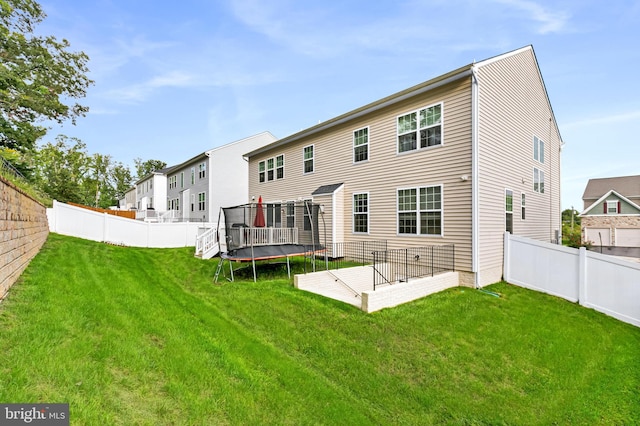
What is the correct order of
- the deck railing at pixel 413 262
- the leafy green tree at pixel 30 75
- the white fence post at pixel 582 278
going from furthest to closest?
the leafy green tree at pixel 30 75, the deck railing at pixel 413 262, the white fence post at pixel 582 278

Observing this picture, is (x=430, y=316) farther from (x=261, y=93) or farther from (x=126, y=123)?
(x=126, y=123)

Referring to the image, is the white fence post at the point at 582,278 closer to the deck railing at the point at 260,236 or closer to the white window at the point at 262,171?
the deck railing at the point at 260,236

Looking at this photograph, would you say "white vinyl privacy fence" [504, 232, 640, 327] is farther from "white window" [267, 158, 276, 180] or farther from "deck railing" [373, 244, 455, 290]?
"white window" [267, 158, 276, 180]

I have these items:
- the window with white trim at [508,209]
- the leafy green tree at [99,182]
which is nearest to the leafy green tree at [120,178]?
the leafy green tree at [99,182]

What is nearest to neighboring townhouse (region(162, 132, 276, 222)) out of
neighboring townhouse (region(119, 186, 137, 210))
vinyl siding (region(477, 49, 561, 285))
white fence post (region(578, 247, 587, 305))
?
vinyl siding (region(477, 49, 561, 285))

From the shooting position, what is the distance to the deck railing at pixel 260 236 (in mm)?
9867

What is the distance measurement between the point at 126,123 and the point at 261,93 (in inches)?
489

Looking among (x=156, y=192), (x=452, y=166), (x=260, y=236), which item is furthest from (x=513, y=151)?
(x=156, y=192)

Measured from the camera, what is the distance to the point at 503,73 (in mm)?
10445

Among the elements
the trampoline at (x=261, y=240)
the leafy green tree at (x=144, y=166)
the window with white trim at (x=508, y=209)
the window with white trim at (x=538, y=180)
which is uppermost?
the leafy green tree at (x=144, y=166)

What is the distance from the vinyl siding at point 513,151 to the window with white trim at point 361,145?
434cm

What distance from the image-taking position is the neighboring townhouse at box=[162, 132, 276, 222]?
2278cm

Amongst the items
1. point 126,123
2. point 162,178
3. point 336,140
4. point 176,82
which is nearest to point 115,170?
point 162,178

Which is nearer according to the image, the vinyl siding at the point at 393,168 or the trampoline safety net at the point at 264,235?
the vinyl siding at the point at 393,168
